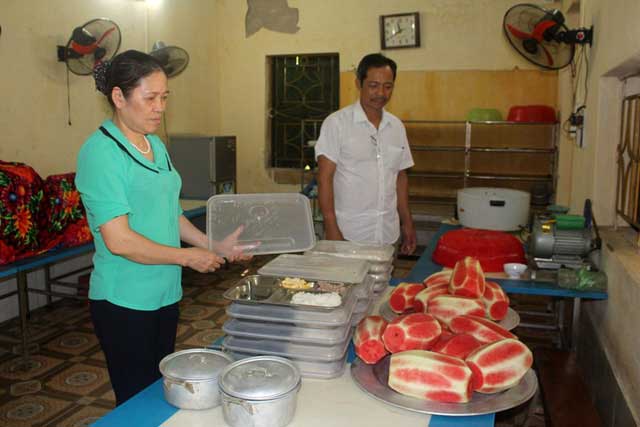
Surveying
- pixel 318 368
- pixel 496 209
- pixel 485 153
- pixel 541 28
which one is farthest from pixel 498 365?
pixel 485 153

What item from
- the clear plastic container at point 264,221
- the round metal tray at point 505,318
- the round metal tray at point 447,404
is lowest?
the round metal tray at point 447,404

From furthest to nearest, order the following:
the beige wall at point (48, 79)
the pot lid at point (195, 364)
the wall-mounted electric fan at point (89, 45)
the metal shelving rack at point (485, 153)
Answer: the metal shelving rack at point (485, 153) → the wall-mounted electric fan at point (89, 45) → the beige wall at point (48, 79) → the pot lid at point (195, 364)

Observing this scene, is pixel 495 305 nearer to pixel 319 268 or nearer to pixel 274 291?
pixel 319 268

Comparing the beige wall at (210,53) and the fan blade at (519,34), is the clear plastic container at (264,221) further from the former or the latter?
the beige wall at (210,53)

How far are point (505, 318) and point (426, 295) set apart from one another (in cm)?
23

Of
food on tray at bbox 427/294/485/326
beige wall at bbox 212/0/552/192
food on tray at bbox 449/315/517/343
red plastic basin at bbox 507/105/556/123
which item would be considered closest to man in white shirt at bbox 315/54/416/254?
food on tray at bbox 427/294/485/326

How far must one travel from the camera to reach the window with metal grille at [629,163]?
7.16 feet

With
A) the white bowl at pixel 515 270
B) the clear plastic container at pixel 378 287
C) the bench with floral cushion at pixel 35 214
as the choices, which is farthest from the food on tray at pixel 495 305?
the bench with floral cushion at pixel 35 214

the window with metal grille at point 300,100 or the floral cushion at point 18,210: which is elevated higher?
the window with metal grille at point 300,100

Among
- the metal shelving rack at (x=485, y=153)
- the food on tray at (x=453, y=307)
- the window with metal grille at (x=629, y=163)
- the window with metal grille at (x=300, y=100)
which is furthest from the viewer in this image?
the window with metal grille at (x=300, y=100)

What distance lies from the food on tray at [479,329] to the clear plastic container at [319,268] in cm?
26

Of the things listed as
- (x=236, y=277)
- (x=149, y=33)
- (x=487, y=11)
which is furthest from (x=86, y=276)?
(x=487, y=11)

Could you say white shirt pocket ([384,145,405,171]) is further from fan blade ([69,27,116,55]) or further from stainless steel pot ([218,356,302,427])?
fan blade ([69,27,116,55])

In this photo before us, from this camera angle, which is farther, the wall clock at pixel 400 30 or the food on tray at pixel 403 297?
the wall clock at pixel 400 30
